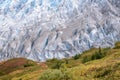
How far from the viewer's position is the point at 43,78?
3744cm

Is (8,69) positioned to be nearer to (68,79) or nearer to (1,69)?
(1,69)

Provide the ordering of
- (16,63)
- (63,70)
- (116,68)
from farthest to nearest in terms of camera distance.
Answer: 1. (16,63)
2. (116,68)
3. (63,70)

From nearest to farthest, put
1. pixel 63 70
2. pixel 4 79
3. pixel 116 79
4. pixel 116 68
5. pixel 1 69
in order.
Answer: pixel 116 79 < pixel 63 70 < pixel 116 68 < pixel 4 79 < pixel 1 69

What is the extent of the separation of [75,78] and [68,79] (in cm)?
74

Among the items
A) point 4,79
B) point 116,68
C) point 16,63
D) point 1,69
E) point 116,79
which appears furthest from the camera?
point 16,63

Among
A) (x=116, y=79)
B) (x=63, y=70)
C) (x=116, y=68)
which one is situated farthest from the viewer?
(x=116, y=68)

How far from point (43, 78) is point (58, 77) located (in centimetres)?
260

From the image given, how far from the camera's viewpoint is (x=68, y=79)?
3525cm

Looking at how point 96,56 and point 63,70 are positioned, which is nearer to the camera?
point 63,70

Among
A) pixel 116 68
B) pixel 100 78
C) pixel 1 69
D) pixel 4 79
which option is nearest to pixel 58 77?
pixel 100 78

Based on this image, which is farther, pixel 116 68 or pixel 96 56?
pixel 96 56

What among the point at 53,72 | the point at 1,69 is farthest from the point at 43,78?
the point at 1,69

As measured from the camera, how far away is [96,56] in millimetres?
84062

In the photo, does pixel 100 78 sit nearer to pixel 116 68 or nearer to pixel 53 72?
A: pixel 116 68
